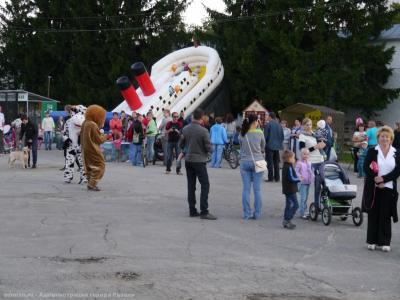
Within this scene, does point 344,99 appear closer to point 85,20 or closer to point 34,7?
point 85,20

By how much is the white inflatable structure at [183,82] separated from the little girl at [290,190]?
68.1 feet

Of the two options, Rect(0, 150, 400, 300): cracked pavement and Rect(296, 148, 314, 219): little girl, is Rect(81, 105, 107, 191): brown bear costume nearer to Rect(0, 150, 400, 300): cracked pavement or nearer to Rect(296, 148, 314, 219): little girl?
Rect(0, 150, 400, 300): cracked pavement

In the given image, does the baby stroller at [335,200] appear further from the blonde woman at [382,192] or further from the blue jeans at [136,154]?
the blue jeans at [136,154]

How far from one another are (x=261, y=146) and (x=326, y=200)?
54.7 inches

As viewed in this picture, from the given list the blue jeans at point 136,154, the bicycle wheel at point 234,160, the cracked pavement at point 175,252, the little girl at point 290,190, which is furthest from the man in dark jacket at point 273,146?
the little girl at point 290,190

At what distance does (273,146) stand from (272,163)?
1.44 feet

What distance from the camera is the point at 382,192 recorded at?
9.06 meters

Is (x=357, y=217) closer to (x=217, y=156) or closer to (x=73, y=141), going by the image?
(x=73, y=141)

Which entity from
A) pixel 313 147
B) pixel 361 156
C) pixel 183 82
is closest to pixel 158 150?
pixel 361 156

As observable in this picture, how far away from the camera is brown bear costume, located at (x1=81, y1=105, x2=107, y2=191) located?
15094 millimetres

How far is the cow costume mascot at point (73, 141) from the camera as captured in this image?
16.4 meters

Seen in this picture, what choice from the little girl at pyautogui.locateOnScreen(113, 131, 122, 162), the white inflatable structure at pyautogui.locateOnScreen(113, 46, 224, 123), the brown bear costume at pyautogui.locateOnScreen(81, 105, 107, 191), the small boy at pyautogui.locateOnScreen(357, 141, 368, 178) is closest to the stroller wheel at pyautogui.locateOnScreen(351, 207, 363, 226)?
the brown bear costume at pyautogui.locateOnScreen(81, 105, 107, 191)

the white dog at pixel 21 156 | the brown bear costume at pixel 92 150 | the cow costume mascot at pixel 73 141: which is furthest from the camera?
the white dog at pixel 21 156

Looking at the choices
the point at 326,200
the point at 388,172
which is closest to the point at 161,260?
the point at 388,172
